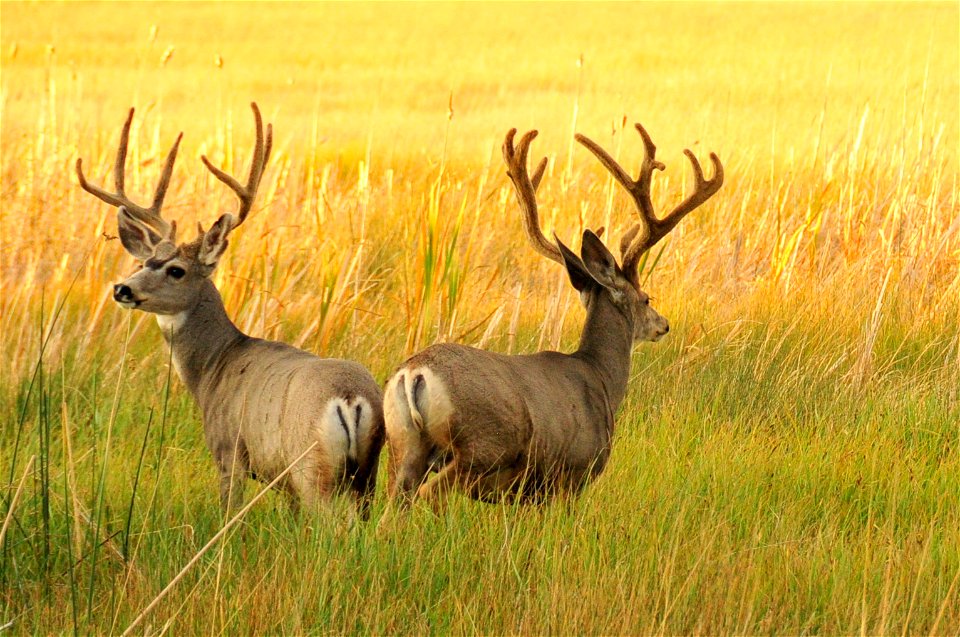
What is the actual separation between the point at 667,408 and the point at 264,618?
8.26 feet

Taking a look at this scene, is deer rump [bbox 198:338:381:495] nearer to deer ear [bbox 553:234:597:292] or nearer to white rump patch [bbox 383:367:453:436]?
white rump patch [bbox 383:367:453:436]

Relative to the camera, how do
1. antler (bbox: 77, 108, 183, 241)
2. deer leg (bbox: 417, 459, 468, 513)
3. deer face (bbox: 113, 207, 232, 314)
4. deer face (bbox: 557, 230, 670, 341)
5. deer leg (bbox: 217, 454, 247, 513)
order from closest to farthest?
deer leg (bbox: 417, 459, 468, 513) < deer leg (bbox: 217, 454, 247, 513) < deer face (bbox: 557, 230, 670, 341) < deer face (bbox: 113, 207, 232, 314) < antler (bbox: 77, 108, 183, 241)

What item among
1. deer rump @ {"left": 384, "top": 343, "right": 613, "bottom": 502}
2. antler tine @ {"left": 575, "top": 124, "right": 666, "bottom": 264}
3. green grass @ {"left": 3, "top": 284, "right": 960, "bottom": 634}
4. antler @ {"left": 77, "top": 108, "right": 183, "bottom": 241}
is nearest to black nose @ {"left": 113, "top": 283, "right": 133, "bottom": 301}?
green grass @ {"left": 3, "top": 284, "right": 960, "bottom": 634}

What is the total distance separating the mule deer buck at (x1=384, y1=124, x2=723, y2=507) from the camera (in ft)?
12.5

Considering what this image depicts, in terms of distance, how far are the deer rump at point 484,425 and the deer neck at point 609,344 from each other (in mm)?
434

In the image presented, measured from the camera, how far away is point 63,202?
823cm

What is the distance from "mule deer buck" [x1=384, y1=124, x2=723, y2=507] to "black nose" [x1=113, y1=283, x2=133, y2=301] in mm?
1192

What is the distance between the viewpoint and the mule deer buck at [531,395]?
3.80 m

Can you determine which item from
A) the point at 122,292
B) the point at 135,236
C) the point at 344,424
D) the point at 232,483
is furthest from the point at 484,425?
the point at 135,236

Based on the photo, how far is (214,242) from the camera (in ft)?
15.8

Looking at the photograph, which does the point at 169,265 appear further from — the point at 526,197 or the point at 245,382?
the point at 526,197

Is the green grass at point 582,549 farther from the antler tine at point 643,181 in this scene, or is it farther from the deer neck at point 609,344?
the antler tine at point 643,181

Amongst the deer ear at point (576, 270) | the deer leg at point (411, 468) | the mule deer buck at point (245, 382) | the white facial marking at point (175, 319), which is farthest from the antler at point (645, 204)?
the white facial marking at point (175, 319)

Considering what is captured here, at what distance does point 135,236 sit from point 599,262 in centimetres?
171
